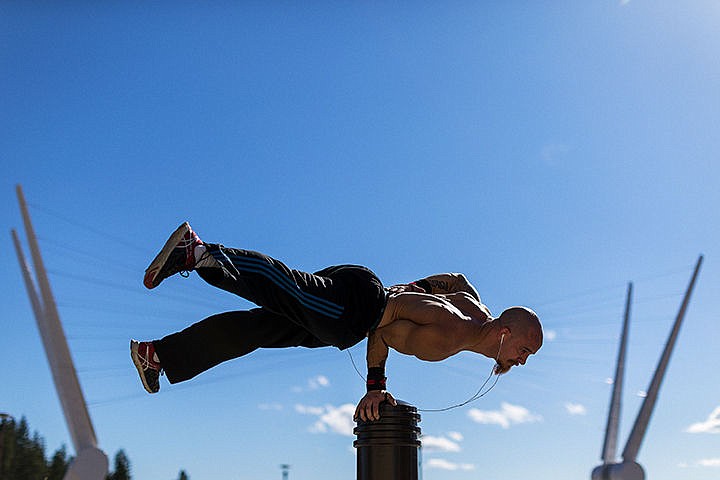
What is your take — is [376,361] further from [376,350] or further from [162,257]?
[162,257]

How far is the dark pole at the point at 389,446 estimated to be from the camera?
6211mm

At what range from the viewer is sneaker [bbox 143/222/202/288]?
20.2ft

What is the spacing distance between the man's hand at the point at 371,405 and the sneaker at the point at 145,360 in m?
1.79

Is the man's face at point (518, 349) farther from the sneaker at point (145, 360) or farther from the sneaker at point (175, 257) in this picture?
the sneaker at point (145, 360)

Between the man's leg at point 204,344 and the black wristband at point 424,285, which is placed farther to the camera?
the black wristband at point 424,285

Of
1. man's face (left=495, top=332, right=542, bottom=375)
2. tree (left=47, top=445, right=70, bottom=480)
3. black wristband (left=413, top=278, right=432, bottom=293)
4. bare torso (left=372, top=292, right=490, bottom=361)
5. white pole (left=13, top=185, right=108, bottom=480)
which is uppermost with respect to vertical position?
tree (left=47, top=445, right=70, bottom=480)

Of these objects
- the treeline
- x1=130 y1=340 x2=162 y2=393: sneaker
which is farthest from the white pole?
the treeline

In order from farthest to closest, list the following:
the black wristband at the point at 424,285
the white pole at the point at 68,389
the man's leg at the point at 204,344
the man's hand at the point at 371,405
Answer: the white pole at the point at 68,389, the black wristband at the point at 424,285, the man's leg at the point at 204,344, the man's hand at the point at 371,405

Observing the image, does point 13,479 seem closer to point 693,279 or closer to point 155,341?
point 693,279

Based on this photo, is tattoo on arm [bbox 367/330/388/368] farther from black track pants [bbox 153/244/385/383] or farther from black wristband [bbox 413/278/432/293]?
black wristband [bbox 413/278/432/293]

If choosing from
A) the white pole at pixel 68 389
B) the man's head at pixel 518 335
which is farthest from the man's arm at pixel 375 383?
the white pole at pixel 68 389

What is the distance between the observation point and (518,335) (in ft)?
21.8

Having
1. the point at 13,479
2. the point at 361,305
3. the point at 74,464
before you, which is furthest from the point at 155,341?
the point at 13,479

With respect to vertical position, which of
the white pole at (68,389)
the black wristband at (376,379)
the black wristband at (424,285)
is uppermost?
the white pole at (68,389)
